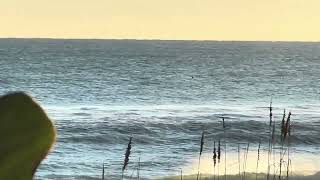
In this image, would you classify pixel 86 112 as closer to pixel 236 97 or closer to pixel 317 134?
pixel 317 134

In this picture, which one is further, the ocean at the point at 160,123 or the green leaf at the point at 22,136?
the ocean at the point at 160,123

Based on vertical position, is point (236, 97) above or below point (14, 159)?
below

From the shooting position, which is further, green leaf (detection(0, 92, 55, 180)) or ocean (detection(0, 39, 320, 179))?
ocean (detection(0, 39, 320, 179))

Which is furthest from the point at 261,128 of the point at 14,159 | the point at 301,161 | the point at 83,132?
the point at 14,159

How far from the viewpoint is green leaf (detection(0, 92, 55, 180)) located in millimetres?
330

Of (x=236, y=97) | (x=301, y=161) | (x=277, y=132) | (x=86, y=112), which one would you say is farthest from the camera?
(x=236, y=97)

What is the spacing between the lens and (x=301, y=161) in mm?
17594

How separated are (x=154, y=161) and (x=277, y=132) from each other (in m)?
5.60

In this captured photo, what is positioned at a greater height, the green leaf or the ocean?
the green leaf

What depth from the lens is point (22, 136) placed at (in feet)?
1.09

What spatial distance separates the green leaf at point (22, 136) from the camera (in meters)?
0.33

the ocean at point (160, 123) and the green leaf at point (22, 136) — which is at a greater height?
A: the green leaf at point (22, 136)

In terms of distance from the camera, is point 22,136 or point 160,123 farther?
point 160,123

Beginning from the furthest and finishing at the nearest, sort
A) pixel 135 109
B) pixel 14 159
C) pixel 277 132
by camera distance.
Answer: pixel 135 109 → pixel 277 132 → pixel 14 159
